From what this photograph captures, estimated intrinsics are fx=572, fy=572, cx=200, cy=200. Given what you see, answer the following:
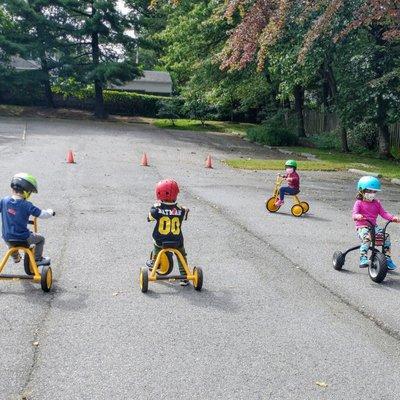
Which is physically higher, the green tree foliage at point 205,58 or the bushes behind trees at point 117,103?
the green tree foliage at point 205,58

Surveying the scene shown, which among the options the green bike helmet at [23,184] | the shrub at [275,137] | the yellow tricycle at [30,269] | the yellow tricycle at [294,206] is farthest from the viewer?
the shrub at [275,137]

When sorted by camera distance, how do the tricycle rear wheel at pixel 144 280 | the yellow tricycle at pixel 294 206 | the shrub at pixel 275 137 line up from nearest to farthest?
the tricycle rear wheel at pixel 144 280, the yellow tricycle at pixel 294 206, the shrub at pixel 275 137

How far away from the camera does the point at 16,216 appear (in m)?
6.58

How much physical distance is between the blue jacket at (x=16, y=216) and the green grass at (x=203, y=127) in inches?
1205

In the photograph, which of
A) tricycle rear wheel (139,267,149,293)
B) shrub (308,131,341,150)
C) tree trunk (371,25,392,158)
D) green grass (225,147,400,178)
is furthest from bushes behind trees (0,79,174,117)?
tricycle rear wheel (139,267,149,293)

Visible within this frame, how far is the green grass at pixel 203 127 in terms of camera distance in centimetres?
3941

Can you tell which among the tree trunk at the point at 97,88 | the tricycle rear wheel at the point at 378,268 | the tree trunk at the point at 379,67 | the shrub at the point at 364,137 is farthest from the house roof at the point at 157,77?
the tricycle rear wheel at the point at 378,268

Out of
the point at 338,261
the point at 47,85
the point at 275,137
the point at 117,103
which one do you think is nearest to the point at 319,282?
the point at 338,261

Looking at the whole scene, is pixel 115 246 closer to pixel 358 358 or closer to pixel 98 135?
pixel 358 358

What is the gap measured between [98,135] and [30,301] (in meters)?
24.2

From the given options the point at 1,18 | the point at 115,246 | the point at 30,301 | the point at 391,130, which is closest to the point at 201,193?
the point at 115,246

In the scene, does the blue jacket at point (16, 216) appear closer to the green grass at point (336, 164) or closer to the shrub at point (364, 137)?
the green grass at point (336, 164)

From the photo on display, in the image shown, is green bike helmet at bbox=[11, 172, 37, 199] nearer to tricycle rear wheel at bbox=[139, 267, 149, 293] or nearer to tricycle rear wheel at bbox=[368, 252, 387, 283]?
tricycle rear wheel at bbox=[139, 267, 149, 293]

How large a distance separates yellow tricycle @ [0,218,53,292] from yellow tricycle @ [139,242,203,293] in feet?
3.42
